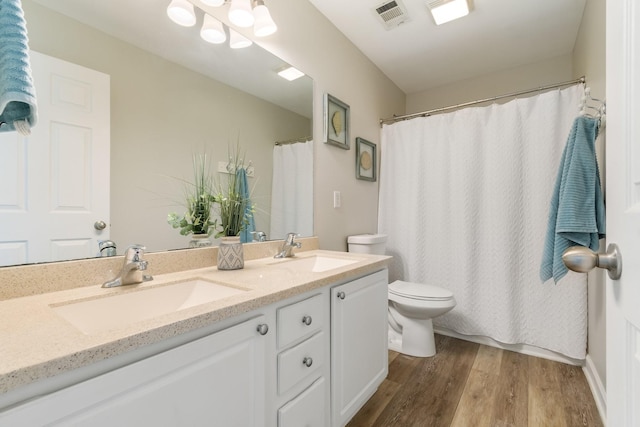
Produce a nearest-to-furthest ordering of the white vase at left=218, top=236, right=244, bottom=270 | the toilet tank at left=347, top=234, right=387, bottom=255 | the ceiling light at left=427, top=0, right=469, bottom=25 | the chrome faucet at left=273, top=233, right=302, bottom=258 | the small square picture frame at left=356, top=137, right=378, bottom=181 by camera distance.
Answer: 1. the white vase at left=218, top=236, right=244, bottom=270
2. the chrome faucet at left=273, top=233, right=302, bottom=258
3. the ceiling light at left=427, top=0, right=469, bottom=25
4. the toilet tank at left=347, top=234, right=387, bottom=255
5. the small square picture frame at left=356, top=137, right=378, bottom=181

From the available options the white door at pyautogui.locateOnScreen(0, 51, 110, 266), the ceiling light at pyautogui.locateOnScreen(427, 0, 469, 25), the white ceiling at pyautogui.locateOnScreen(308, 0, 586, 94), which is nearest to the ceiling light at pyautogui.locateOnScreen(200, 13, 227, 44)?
the white door at pyautogui.locateOnScreen(0, 51, 110, 266)

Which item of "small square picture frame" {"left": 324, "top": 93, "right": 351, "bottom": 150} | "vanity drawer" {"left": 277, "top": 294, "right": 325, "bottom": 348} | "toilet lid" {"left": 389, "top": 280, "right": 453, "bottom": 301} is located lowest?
"toilet lid" {"left": 389, "top": 280, "right": 453, "bottom": 301}

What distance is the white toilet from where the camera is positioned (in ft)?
6.18

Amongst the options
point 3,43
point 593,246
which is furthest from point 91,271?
point 593,246

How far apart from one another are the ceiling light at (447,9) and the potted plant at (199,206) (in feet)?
5.73

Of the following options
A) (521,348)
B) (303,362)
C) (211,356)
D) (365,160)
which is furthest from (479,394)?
(365,160)

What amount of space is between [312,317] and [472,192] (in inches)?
69.0

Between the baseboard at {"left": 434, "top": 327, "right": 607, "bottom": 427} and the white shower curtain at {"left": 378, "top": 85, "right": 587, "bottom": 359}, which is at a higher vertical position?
the white shower curtain at {"left": 378, "top": 85, "right": 587, "bottom": 359}

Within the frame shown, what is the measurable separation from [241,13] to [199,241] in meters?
1.06

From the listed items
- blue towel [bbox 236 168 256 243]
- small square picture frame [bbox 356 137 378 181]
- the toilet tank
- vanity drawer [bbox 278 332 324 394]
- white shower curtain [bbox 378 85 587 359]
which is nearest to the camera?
vanity drawer [bbox 278 332 324 394]

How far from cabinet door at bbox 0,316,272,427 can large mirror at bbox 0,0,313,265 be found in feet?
1.91

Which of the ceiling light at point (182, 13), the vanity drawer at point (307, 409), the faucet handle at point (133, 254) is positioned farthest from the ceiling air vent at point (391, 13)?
the vanity drawer at point (307, 409)

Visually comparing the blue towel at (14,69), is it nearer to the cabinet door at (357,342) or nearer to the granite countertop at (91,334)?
the granite countertop at (91,334)

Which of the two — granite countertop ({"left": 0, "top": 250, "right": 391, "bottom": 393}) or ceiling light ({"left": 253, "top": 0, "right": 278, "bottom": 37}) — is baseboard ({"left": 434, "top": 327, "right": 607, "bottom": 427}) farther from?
ceiling light ({"left": 253, "top": 0, "right": 278, "bottom": 37})
